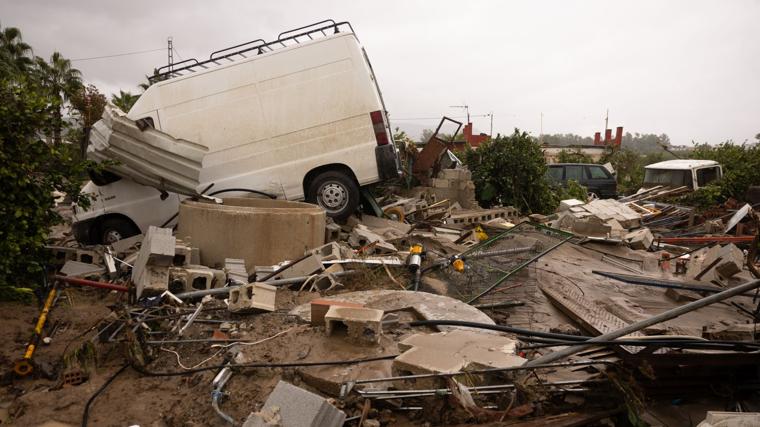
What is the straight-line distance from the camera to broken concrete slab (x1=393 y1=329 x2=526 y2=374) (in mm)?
2929

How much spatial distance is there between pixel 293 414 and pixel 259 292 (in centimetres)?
190

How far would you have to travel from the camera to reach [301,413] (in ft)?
8.45

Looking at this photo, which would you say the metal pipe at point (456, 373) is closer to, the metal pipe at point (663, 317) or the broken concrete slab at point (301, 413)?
the metal pipe at point (663, 317)

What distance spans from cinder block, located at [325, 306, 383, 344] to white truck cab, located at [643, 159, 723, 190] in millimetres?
13284

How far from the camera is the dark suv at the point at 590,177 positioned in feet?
45.6

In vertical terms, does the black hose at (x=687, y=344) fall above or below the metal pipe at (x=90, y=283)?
below

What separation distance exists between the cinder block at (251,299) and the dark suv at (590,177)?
11.5 meters

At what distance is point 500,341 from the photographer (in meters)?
3.47

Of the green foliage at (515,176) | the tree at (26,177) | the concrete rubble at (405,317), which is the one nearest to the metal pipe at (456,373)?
the concrete rubble at (405,317)

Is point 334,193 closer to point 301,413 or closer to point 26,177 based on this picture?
point 26,177

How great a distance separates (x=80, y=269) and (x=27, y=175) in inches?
51.7

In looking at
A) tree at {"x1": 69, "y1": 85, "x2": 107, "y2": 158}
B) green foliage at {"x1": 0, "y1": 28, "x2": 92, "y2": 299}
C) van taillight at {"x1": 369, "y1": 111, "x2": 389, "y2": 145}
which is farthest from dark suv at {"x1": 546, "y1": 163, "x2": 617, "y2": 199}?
tree at {"x1": 69, "y1": 85, "x2": 107, "y2": 158}

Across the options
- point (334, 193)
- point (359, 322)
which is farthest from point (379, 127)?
point (359, 322)

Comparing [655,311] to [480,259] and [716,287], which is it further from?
[480,259]
